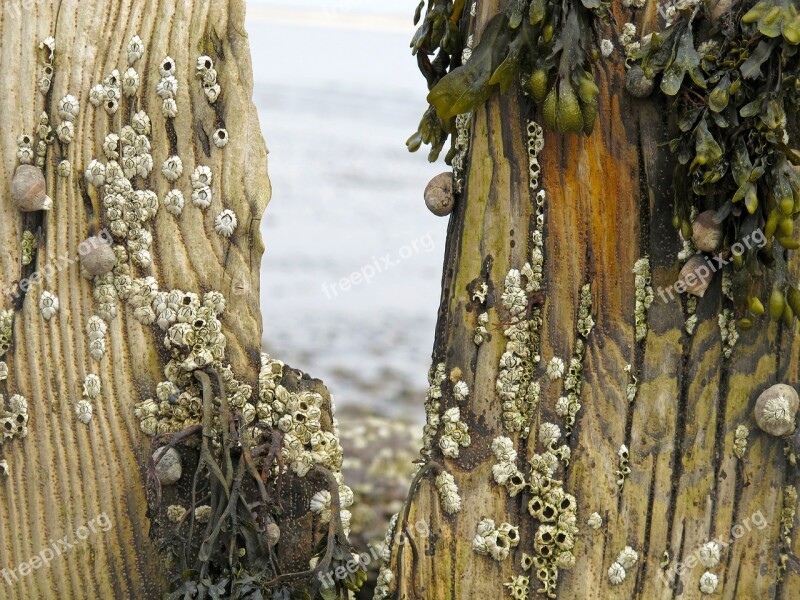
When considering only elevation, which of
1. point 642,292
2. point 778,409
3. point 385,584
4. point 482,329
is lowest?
point 385,584

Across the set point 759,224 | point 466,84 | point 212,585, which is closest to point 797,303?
point 759,224

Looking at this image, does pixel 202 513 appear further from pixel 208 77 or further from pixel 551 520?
pixel 208 77

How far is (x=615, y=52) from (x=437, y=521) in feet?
4.02

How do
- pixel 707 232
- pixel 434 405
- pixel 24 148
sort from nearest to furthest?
pixel 707 232, pixel 24 148, pixel 434 405

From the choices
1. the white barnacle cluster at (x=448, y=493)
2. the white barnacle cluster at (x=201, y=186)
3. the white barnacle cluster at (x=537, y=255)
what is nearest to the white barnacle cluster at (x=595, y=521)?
the white barnacle cluster at (x=448, y=493)

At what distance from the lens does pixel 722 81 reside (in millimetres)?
2049

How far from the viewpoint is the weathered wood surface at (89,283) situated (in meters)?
2.34

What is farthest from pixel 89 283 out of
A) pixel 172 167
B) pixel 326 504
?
pixel 326 504

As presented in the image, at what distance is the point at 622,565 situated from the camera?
7.57ft

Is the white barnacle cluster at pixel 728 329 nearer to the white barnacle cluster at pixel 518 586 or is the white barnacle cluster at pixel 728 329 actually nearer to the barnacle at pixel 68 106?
the white barnacle cluster at pixel 518 586

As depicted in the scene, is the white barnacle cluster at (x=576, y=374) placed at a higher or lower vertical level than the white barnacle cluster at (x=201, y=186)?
lower

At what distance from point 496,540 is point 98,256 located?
1.20 m

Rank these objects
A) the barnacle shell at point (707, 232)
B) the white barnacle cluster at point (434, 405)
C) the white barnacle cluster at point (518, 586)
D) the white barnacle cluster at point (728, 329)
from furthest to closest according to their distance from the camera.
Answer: the white barnacle cluster at point (434, 405) < the white barnacle cluster at point (518, 586) < the white barnacle cluster at point (728, 329) < the barnacle shell at point (707, 232)

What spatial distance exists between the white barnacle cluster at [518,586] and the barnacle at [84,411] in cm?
112
